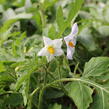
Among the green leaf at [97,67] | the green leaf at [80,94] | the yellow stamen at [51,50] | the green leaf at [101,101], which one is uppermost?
the yellow stamen at [51,50]

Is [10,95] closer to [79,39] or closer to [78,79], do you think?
[78,79]

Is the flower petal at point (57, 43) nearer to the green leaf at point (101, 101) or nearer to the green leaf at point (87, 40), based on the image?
the green leaf at point (101, 101)

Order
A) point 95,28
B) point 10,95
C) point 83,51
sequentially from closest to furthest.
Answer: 1. point 10,95
2. point 83,51
3. point 95,28

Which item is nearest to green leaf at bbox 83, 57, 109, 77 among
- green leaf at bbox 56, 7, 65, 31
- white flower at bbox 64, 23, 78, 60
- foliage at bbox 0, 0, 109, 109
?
foliage at bbox 0, 0, 109, 109

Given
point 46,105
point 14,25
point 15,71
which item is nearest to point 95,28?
point 14,25

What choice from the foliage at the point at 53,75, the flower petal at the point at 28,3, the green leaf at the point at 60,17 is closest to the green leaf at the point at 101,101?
the foliage at the point at 53,75

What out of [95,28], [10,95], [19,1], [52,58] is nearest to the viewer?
[52,58]

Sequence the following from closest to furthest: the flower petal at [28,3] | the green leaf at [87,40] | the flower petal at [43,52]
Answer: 1. the flower petal at [43,52]
2. the green leaf at [87,40]
3. the flower petal at [28,3]
